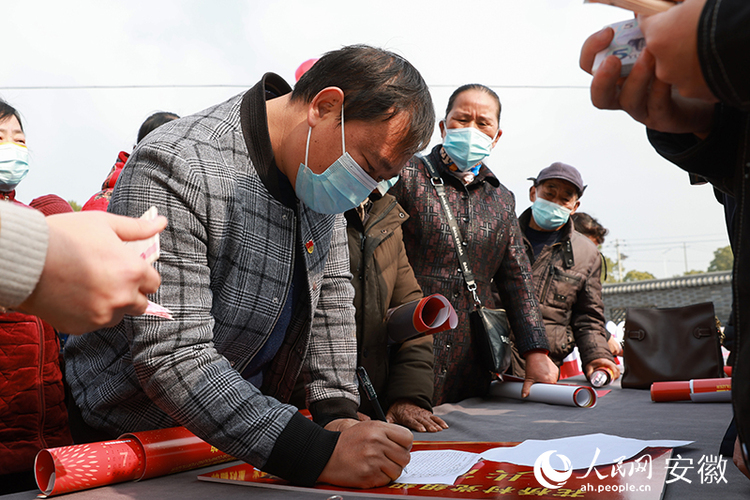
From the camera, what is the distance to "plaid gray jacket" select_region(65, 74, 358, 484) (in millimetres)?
1253

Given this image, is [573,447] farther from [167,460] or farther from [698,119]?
[167,460]

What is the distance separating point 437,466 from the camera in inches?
54.2

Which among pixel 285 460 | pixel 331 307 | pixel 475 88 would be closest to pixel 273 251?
pixel 331 307

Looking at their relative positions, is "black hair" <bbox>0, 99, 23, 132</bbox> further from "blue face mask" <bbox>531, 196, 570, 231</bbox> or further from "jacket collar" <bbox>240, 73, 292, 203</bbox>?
"blue face mask" <bbox>531, 196, 570, 231</bbox>

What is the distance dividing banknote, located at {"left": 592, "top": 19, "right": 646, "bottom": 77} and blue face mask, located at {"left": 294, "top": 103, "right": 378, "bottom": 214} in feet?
2.63

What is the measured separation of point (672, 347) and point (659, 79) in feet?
9.61

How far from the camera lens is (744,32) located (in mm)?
727

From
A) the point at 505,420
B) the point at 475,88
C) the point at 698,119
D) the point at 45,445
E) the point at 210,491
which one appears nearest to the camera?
the point at 698,119

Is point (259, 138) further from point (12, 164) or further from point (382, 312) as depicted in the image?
point (12, 164)

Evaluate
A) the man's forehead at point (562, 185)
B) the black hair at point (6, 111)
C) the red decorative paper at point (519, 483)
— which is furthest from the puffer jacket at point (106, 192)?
the man's forehead at point (562, 185)

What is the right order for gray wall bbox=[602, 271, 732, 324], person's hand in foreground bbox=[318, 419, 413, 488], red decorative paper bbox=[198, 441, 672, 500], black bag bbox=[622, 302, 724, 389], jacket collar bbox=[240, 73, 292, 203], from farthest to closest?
gray wall bbox=[602, 271, 732, 324], black bag bbox=[622, 302, 724, 389], jacket collar bbox=[240, 73, 292, 203], person's hand in foreground bbox=[318, 419, 413, 488], red decorative paper bbox=[198, 441, 672, 500]

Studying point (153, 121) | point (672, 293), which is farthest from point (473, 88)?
point (672, 293)

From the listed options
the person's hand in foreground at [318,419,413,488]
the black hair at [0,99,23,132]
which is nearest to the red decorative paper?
the person's hand in foreground at [318,419,413,488]

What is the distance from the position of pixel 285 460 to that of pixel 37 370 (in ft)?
2.96
